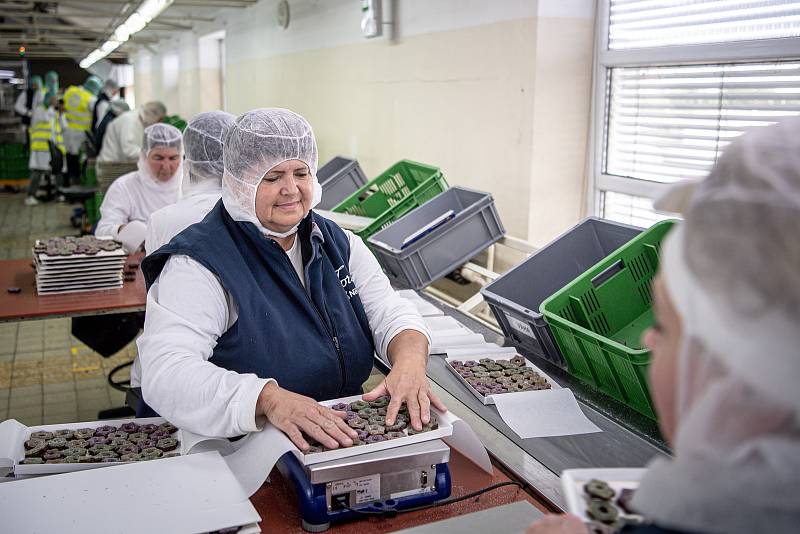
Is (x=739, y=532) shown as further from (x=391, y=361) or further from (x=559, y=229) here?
(x=559, y=229)

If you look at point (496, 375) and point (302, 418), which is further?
point (496, 375)

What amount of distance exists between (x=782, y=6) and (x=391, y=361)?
2.09 meters

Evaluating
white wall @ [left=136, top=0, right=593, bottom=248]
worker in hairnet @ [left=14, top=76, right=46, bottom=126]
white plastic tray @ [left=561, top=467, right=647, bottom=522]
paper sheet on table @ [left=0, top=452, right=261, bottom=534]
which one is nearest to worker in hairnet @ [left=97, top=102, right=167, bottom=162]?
white wall @ [left=136, top=0, right=593, bottom=248]

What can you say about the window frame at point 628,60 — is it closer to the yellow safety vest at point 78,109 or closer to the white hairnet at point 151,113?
the white hairnet at point 151,113

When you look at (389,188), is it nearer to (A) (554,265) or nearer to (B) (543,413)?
(A) (554,265)

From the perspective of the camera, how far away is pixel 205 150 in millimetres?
3338

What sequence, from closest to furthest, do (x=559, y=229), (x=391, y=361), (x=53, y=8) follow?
(x=391, y=361) < (x=559, y=229) < (x=53, y=8)

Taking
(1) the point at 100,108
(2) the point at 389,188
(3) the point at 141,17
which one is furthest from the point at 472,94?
(1) the point at 100,108

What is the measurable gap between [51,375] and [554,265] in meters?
3.68

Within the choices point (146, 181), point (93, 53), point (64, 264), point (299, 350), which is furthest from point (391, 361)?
point (93, 53)

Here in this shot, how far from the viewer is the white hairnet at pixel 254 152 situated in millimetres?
2027

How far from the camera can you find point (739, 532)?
0.74 m

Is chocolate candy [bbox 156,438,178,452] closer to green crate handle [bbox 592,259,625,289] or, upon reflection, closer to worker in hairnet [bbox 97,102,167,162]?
green crate handle [bbox 592,259,625,289]

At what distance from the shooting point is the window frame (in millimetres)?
2920
